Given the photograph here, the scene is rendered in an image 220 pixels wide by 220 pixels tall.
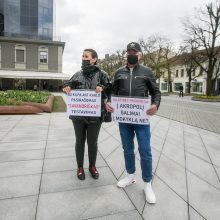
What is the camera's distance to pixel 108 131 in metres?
7.77

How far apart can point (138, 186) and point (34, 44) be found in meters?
36.9

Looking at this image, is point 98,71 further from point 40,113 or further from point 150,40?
point 150,40

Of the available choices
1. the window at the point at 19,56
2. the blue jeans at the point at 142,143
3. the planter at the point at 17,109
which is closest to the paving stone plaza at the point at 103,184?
the blue jeans at the point at 142,143

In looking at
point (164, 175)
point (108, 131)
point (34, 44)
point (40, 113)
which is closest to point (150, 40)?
point (34, 44)

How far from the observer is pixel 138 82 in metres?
3.29

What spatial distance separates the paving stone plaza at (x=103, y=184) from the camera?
9.53 ft

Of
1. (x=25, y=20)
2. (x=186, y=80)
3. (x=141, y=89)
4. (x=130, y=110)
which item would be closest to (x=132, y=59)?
(x=141, y=89)

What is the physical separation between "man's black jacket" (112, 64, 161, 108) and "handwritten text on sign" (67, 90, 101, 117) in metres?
0.45

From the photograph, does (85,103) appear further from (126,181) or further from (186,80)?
(186,80)

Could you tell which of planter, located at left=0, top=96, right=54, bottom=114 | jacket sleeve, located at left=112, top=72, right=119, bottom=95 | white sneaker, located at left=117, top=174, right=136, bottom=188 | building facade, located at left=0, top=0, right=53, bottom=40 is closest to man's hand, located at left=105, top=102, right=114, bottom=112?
jacket sleeve, located at left=112, top=72, right=119, bottom=95

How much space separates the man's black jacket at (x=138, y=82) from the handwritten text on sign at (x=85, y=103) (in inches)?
17.8

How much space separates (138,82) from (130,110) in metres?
0.41

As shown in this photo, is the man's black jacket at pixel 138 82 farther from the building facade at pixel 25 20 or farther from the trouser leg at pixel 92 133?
the building facade at pixel 25 20

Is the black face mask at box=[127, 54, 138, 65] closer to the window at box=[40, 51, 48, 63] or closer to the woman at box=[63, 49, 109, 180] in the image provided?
the woman at box=[63, 49, 109, 180]
